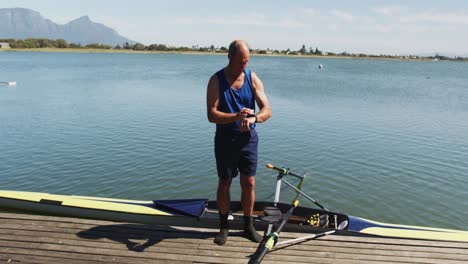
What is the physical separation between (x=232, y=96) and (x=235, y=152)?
0.76m

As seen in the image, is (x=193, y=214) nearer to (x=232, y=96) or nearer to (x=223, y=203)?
(x=223, y=203)

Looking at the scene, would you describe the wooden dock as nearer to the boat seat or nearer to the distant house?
the boat seat

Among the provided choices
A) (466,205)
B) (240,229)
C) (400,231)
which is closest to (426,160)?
(466,205)

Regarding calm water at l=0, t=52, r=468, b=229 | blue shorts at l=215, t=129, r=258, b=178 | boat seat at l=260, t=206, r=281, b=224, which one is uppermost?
blue shorts at l=215, t=129, r=258, b=178

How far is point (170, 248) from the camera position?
15.5 feet

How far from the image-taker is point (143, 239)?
4945mm

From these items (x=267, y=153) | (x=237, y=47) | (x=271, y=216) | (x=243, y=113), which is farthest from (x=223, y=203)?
(x=267, y=153)

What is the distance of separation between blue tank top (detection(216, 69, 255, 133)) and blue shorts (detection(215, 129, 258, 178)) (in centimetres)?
12

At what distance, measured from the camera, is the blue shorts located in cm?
453

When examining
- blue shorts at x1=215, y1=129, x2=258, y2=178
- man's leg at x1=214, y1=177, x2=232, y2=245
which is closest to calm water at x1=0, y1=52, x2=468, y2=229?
man's leg at x1=214, y1=177, x2=232, y2=245

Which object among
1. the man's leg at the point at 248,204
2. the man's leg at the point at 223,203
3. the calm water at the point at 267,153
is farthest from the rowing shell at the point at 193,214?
the calm water at the point at 267,153

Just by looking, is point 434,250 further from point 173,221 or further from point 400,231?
point 173,221

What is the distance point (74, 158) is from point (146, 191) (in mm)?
4384

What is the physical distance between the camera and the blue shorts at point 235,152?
4530 millimetres
